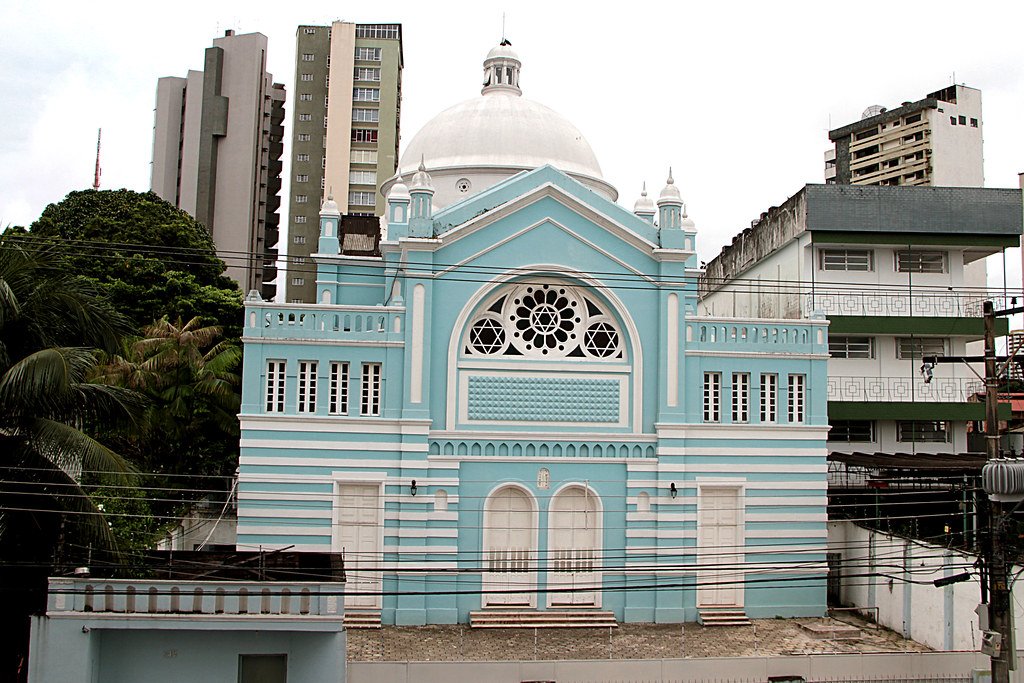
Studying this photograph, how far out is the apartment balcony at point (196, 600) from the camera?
17.5 metres

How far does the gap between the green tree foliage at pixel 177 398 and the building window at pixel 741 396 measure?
522 inches

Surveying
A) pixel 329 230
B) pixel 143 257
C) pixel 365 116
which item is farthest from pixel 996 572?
pixel 365 116

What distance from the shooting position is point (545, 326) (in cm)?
2511

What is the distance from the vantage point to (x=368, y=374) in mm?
24266

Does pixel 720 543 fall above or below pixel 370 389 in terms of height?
below

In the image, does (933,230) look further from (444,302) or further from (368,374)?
(368,374)

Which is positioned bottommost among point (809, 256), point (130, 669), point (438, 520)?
point (130, 669)

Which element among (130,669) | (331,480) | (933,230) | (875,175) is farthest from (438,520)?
(875,175)

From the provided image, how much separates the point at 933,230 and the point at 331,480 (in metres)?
20.2

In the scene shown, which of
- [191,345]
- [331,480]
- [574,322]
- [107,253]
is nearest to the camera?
[331,480]

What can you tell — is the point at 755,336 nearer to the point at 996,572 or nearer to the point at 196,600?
the point at 996,572

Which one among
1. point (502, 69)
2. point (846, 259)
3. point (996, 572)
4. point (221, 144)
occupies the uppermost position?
point (221, 144)

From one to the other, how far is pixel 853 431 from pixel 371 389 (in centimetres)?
1621

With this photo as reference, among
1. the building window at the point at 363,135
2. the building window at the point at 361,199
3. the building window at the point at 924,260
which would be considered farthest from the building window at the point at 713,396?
the building window at the point at 363,135
